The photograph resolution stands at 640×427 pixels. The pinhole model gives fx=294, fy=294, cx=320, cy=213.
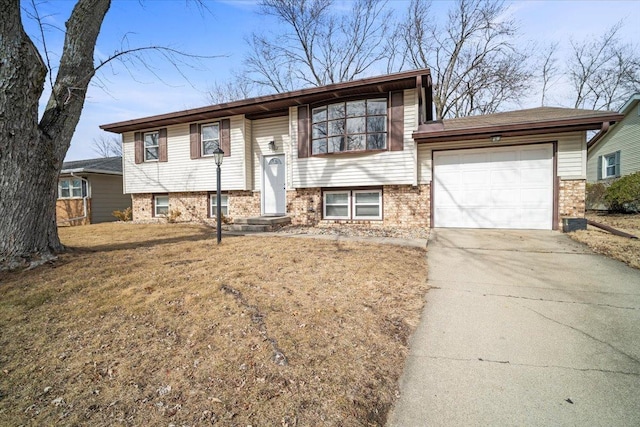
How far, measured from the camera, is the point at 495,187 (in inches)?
323

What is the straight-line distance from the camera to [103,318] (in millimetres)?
2869

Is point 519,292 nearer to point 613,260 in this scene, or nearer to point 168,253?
point 613,260

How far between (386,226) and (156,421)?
800 cm

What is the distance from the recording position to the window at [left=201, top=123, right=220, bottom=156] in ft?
36.3

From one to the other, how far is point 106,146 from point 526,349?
48509mm

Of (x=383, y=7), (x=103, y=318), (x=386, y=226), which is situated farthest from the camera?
(x=383, y=7)

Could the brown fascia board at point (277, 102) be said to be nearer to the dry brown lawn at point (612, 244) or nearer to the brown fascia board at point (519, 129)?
the brown fascia board at point (519, 129)

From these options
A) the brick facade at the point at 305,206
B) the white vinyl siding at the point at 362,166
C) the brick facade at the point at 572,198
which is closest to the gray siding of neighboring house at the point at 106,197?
the brick facade at the point at 305,206

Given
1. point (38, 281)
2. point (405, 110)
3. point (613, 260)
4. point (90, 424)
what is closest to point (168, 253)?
point (38, 281)

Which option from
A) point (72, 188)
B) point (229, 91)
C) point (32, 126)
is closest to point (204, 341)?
point (32, 126)

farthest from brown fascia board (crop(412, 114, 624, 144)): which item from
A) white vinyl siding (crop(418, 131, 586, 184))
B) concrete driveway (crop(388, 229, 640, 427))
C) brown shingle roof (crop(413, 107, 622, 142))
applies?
concrete driveway (crop(388, 229, 640, 427))

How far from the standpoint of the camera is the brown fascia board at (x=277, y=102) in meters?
8.08

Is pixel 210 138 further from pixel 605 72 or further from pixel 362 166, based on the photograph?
pixel 605 72

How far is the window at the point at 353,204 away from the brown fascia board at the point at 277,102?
3022 mm
